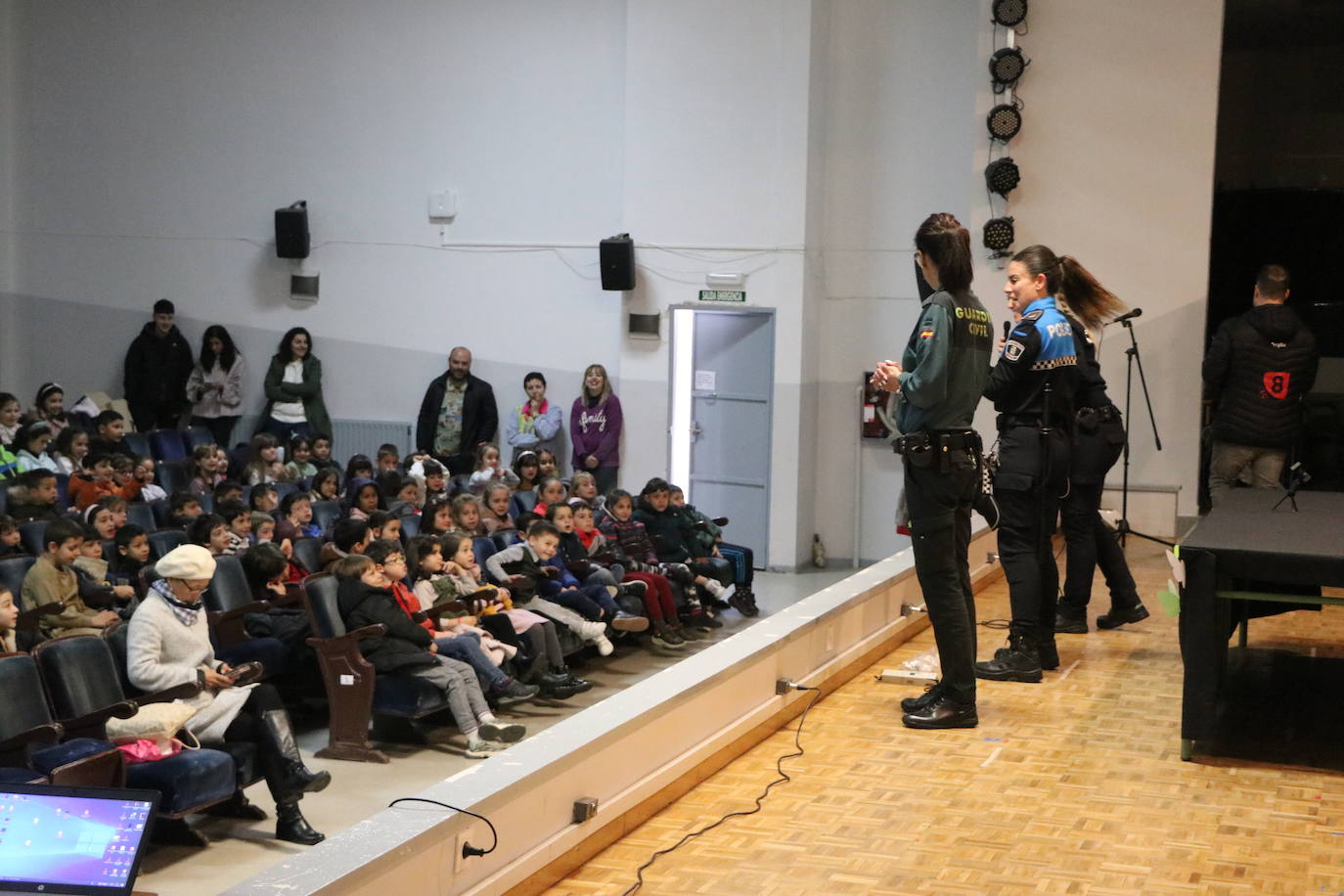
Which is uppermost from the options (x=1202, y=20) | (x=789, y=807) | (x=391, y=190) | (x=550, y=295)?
(x=1202, y=20)

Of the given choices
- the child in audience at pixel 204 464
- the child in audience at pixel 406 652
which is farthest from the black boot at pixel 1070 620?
the child in audience at pixel 204 464

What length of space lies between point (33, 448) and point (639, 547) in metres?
3.71

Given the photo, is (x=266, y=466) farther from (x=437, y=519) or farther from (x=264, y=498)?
(x=437, y=519)

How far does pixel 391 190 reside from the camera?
1172 cm

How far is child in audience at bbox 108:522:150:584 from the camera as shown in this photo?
6508 millimetres

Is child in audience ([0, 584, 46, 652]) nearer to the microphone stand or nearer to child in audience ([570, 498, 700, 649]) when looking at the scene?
child in audience ([570, 498, 700, 649])

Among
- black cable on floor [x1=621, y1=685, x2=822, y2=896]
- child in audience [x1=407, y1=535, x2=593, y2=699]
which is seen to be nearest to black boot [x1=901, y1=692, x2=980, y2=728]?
black cable on floor [x1=621, y1=685, x2=822, y2=896]

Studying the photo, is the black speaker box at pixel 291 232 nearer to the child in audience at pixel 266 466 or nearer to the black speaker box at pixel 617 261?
the black speaker box at pixel 617 261

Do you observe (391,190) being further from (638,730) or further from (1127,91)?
(638,730)

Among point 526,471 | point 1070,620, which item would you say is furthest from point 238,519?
point 1070,620

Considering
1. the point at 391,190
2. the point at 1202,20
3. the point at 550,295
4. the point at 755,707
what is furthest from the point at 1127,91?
the point at 755,707

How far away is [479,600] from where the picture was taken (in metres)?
6.49

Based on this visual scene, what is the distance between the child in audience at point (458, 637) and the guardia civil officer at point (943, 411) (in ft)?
8.38

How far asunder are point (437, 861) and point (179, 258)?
10.2 metres
